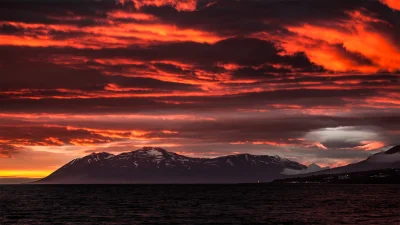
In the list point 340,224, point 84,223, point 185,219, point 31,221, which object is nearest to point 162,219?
point 185,219

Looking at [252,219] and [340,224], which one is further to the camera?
[252,219]

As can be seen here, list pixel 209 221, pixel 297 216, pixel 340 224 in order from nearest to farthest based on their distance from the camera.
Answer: pixel 340 224 → pixel 209 221 → pixel 297 216

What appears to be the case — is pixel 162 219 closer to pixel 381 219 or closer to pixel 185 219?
pixel 185 219

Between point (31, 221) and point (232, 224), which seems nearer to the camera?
point (232, 224)

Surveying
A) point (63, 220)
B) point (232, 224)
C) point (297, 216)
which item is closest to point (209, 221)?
point (232, 224)

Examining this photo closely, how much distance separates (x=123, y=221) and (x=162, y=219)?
29.9 feet

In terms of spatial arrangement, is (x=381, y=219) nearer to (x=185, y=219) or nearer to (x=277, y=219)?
(x=277, y=219)

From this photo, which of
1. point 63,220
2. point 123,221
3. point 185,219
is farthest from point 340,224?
point 63,220

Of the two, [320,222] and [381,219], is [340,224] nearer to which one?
[320,222]

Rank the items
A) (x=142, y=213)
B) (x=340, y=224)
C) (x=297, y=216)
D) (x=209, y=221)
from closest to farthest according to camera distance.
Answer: (x=340, y=224)
(x=209, y=221)
(x=297, y=216)
(x=142, y=213)

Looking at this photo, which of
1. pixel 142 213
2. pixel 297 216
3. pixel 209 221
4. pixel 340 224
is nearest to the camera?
pixel 340 224

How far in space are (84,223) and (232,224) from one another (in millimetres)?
28956

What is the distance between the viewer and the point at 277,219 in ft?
392

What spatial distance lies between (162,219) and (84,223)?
55.9ft
